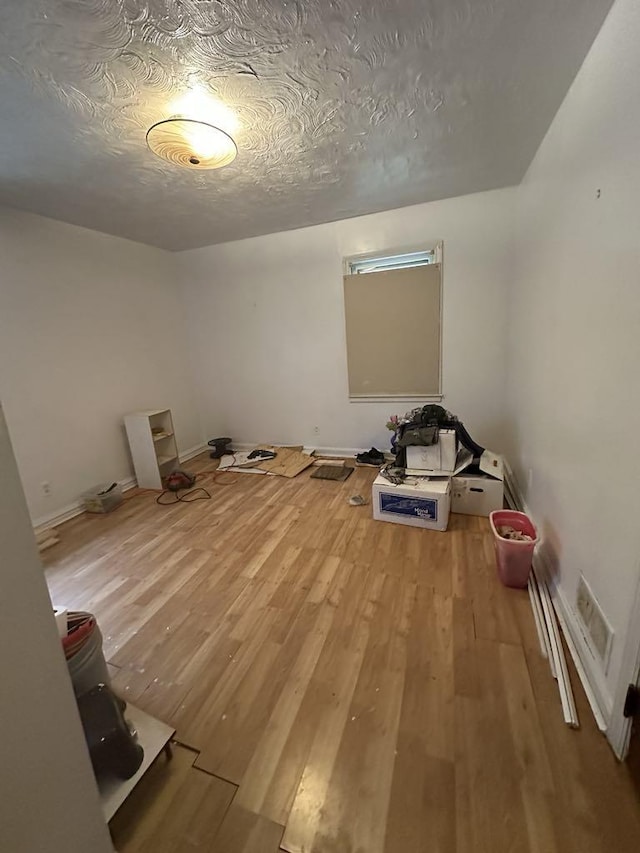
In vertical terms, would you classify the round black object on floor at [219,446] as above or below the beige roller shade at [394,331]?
below

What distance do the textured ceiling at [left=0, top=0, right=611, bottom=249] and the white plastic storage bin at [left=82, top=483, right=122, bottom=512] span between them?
237 cm

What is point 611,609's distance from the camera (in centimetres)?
114

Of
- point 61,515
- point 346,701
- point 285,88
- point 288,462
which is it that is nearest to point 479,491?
point 346,701

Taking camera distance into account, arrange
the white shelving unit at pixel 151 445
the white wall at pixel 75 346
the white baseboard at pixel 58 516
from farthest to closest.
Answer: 1. the white shelving unit at pixel 151 445
2. the white baseboard at pixel 58 516
3. the white wall at pixel 75 346

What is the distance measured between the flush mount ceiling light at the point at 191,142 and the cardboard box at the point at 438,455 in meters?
2.21

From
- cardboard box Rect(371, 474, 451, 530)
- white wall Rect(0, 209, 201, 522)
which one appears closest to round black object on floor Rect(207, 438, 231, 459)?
white wall Rect(0, 209, 201, 522)

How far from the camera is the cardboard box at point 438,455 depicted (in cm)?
241

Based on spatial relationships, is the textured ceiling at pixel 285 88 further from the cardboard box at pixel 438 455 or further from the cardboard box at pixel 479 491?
the cardboard box at pixel 479 491

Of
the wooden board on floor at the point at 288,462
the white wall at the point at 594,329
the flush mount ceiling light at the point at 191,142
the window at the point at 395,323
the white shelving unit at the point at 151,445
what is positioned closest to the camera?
the white wall at the point at 594,329

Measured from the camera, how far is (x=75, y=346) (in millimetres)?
2949

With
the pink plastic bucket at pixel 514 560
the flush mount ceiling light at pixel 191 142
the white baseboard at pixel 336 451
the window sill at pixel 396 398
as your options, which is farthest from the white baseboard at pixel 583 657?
the flush mount ceiling light at pixel 191 142

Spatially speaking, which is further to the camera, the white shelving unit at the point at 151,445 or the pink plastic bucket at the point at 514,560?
the white shelving unit at the point at 151,445

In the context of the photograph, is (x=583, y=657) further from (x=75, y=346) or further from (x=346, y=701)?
A: (x=75, y=346)

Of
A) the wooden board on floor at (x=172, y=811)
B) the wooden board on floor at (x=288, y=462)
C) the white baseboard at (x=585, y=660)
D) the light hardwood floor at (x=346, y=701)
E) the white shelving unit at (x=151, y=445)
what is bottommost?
the wooden board on floor at (x=172, y=811)
